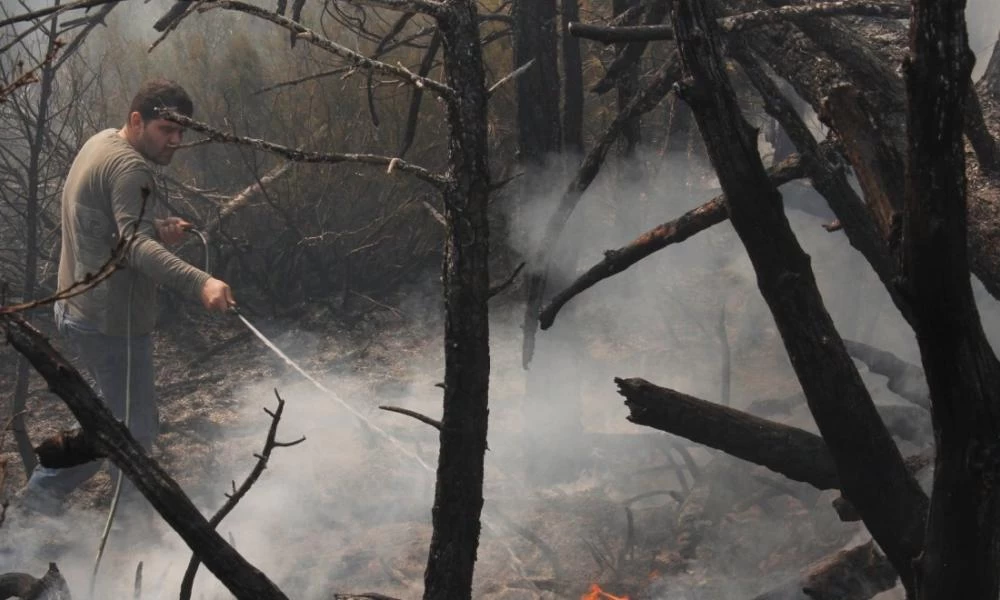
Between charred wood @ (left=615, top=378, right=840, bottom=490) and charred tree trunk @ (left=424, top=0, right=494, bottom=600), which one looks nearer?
charred tree trunk @ (left=424, top=0, right=494, bottom=600)

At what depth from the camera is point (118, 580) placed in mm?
4340

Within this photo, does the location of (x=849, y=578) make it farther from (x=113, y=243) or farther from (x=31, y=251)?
(x=31, y=251)

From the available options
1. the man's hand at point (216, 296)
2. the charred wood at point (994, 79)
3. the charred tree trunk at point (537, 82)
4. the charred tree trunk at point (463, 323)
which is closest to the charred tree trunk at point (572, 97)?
the charred tree trunk at point (537, 82)

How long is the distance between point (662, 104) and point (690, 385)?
3.42 meters

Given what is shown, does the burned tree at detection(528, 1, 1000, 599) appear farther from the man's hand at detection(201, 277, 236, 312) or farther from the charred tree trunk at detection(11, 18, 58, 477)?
the charred tree trunk at detection(11, 18, 58, 477)

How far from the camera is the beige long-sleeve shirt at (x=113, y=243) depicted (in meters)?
4.06

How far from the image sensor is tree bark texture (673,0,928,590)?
7.30 ft

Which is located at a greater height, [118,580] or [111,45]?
[111,45]

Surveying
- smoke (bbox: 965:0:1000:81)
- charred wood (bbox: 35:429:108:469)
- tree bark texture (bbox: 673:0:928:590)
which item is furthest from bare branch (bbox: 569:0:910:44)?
smoke (bbox: 965:0:1000:81)

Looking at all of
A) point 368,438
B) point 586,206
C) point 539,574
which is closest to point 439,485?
point 539,574

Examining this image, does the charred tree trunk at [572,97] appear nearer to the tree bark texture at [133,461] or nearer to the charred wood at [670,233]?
the charred wood at [670,233]

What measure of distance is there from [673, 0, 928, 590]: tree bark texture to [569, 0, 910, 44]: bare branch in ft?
3.53

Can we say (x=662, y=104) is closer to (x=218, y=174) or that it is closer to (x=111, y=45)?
(x=218, y=174)

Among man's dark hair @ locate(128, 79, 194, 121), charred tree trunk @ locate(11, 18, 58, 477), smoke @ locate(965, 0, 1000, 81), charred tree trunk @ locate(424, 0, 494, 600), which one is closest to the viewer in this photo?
charred tree trunk @ locate(424, 0, 494, 600)
